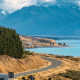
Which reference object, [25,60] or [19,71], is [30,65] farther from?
[19,71]

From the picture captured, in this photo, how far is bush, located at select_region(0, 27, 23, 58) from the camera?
149 ft

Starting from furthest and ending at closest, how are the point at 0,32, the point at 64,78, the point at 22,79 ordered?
the point at 0,32 < the point at 64,78 < the point at 22,79

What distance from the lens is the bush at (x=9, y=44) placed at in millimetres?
45453

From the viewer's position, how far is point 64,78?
38.4 meters

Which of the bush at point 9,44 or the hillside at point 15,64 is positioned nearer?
the hillside at point 15,64

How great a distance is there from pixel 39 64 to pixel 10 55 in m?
11.0

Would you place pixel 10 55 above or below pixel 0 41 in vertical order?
below

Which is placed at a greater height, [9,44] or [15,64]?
[9,44]

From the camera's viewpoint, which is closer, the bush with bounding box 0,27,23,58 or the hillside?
the hillside

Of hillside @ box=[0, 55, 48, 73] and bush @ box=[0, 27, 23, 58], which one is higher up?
bush @ box=[0, 27, 23, 58]

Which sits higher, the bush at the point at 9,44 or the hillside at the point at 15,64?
the bush at the point at 9,44

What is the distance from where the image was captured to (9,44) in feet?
154

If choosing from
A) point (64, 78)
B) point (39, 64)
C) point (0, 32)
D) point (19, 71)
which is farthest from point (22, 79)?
point (39, 64)

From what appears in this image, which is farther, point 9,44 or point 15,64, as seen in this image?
point 9,44
